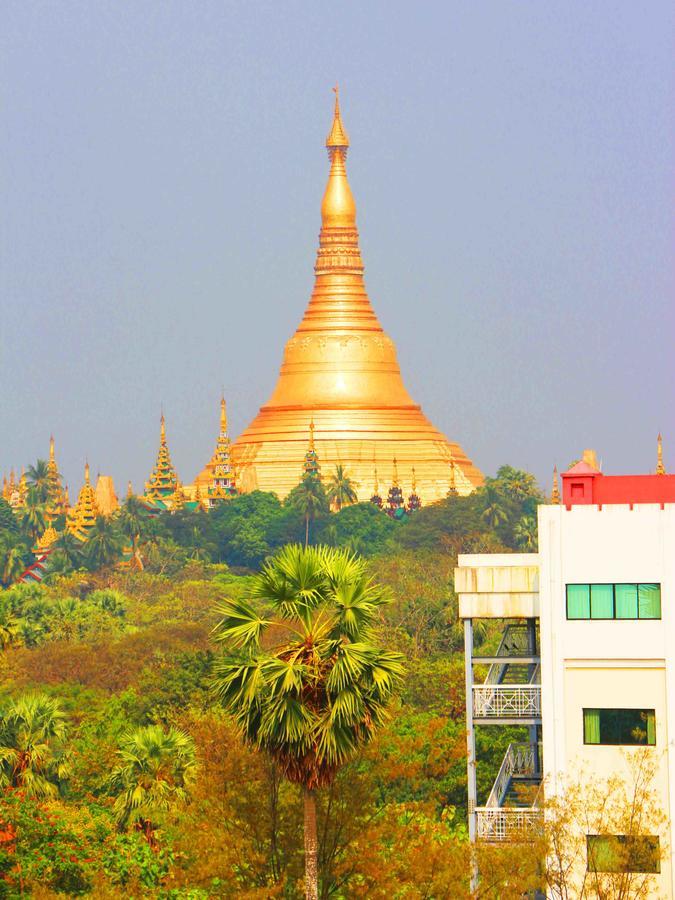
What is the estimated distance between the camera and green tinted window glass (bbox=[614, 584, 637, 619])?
131 feet

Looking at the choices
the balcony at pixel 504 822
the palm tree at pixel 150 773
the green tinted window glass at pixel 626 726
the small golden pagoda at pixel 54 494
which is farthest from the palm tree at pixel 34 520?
the green tinted window glass at pixel 626 726

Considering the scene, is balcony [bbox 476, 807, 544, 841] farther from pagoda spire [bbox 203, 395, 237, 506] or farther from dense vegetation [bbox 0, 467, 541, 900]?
pagoda spire [bbox 203, 395, 237, 506]

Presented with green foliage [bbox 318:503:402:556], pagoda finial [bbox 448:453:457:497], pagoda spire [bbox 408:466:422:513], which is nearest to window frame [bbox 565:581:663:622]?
green foliage [bbox 318:503:402:556]

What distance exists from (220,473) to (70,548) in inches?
558

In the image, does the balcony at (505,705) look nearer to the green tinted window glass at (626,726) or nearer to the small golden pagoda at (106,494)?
the green tinted window glass at (626,726)

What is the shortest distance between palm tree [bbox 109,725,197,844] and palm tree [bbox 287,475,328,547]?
77.6m

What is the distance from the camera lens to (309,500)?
131750mm

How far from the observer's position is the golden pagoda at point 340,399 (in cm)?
13725

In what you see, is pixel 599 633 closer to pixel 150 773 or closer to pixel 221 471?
pixel 150 773

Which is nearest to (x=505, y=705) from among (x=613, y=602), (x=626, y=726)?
(x=626, y=726)

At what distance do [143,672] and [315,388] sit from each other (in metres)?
69.7

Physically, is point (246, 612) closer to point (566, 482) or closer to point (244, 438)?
point (566, 482)

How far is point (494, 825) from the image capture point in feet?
131

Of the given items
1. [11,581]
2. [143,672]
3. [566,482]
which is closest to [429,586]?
[143,672]
